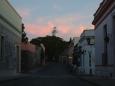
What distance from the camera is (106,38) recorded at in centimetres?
4138

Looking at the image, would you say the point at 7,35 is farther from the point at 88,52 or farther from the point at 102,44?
the point at 88,52

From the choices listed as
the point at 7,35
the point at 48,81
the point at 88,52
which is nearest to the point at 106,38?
the point at 48,81

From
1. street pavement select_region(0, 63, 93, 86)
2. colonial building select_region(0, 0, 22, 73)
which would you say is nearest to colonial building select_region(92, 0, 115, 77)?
street pavement select_region(0, 63, 93, 86)

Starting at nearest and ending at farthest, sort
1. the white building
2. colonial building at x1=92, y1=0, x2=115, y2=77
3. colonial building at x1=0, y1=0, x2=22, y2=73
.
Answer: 1. colonial building at x1=92, y1=0, x2=115, y2=77
2. colonial building at x1=0, y1=0, x2=22, y2=73
3. the white building

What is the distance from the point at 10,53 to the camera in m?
51.5

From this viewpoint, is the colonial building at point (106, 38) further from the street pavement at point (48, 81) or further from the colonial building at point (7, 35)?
the colonial building at point (7, 35)

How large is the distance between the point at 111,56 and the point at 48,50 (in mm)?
112858

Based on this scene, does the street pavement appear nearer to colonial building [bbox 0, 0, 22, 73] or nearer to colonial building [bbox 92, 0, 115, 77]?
colonial building [bbox 92, 0, 115, 77]

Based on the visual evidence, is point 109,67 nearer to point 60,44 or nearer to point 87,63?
point 87,63

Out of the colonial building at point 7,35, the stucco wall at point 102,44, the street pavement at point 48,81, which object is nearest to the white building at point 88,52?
the colonial building at point 7,35

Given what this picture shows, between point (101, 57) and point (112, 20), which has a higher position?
Answer: point (112, 20)

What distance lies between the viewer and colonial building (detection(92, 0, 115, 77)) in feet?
128

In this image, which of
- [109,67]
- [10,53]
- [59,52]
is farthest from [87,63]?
[59,52]

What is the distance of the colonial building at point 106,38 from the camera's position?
38906mm
